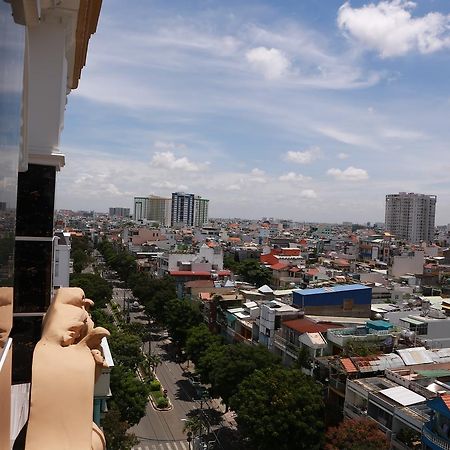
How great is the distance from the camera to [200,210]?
19375 cm

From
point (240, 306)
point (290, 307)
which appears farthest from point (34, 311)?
point (240, 306)

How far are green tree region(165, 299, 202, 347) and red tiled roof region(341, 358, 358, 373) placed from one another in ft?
58.5

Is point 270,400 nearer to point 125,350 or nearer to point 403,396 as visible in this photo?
point 403,396

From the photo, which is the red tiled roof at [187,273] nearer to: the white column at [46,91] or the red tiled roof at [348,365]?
the red tiled roof at [348,365]

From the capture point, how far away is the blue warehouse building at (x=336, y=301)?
119ft

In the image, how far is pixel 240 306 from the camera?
1652 inches

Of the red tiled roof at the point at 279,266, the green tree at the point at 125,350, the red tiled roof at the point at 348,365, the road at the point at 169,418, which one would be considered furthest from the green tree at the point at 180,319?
the red tiled roof at the point at 279,266

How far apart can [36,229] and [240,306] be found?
37.3 m

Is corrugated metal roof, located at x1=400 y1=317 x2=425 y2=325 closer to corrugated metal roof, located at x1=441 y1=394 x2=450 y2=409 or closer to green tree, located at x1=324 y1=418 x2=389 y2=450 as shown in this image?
green tree, located at x1=324 y1=418 x2=389 y2=450

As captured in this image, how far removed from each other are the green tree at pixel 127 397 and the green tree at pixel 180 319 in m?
14.9

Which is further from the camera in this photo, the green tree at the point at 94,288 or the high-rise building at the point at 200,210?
the high-rise building at the point at 200,210

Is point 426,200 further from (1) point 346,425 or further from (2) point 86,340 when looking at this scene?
(2) point 86,340

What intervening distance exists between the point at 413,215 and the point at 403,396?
455 feet

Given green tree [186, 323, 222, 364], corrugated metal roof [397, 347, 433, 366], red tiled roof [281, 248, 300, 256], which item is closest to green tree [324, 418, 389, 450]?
corrugated metal roof [397, 347, 433, 366]
